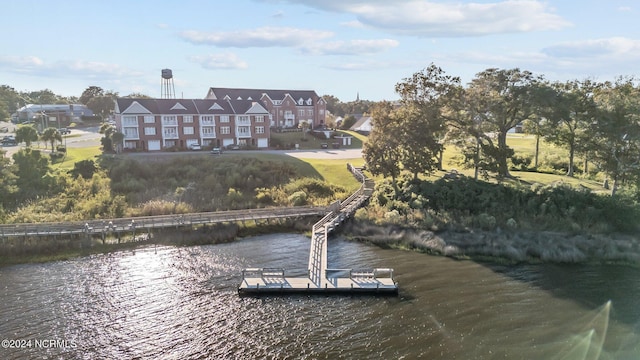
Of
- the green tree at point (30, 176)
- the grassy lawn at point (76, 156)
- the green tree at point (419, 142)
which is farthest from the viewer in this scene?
the grassy lawn at point (76, 156)

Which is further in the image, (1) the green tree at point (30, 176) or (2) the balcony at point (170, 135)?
(2) the balcony at point (170, 135)

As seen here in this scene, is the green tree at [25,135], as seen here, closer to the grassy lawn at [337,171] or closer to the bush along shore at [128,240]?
the bush along shore at [128,240]

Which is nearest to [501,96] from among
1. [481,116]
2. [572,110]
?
[481,116]

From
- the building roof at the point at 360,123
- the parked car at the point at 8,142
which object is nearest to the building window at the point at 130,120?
the parked car at the point at 8,142

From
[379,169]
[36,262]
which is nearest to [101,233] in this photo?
[36,262]

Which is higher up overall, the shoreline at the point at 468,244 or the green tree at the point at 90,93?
Answer: the green tree at the point at 90,93

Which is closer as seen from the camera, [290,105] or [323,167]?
[323,167]

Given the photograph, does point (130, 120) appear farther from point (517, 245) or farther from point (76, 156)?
point (517, 245)
